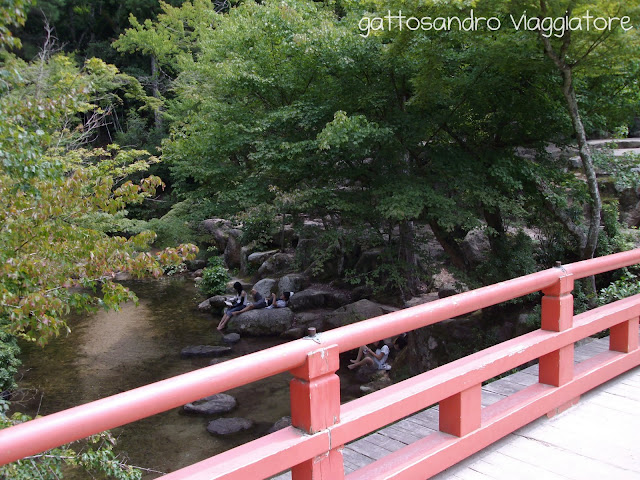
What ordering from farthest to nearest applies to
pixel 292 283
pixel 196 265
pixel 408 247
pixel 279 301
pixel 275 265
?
pixel 196 265
pixel 275 265
pixel 292 283
pixel 279 301
pixel 408 247

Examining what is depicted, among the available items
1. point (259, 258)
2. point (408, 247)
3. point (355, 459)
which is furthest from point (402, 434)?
point (259, 258)

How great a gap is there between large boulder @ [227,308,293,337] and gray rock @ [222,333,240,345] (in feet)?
1.18

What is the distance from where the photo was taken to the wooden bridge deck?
248 centimetres

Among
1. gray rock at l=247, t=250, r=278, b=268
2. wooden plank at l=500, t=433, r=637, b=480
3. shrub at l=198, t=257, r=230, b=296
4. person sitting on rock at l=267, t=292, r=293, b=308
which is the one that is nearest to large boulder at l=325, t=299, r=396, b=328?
person sitting on rock at l=267, t=292, r=293, b=308

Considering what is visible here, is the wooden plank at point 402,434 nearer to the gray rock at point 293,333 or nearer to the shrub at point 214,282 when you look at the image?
the gray rock at point 293,333

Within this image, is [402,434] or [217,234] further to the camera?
[217,234]

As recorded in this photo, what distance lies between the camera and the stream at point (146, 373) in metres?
7.59

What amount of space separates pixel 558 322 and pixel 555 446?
0.67m

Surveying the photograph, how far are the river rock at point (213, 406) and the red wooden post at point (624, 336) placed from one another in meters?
6.50

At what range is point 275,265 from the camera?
17016mm

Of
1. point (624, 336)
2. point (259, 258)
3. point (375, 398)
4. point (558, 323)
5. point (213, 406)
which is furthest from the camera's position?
point (259, 258)

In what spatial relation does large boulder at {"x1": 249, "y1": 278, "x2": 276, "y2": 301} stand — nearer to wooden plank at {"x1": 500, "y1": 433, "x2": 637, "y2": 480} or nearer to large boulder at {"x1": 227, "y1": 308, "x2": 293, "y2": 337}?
large boulder at {"x1": 227, "y1": 308, "x2": 293, "y2": 337}

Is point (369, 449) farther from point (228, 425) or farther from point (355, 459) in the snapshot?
point (228, 425)

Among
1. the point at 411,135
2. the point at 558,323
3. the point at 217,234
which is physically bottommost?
the point at 217,234
